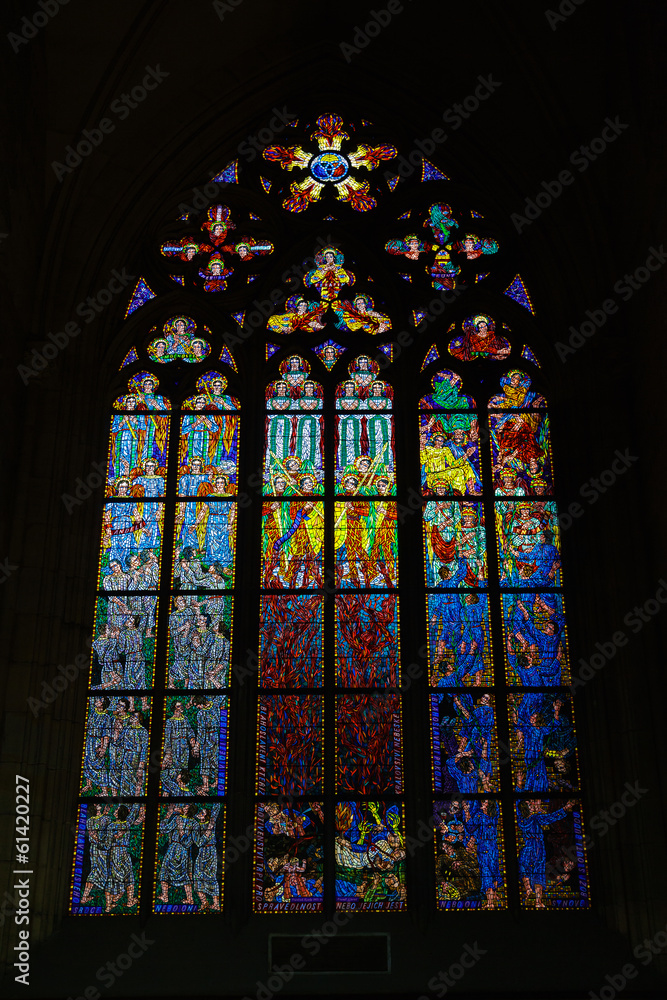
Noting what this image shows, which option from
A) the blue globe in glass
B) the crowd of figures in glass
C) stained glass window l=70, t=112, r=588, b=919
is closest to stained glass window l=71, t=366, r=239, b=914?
stained glass window l=70, t=112, r=588, b=919

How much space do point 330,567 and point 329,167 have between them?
3.70 meters

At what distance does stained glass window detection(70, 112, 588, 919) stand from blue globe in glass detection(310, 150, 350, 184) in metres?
0.03

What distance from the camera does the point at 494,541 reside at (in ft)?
29.1

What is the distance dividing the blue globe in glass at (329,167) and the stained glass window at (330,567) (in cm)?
3

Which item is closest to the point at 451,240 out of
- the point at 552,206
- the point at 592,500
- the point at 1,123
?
the point at 552,206

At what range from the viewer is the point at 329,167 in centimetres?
1044

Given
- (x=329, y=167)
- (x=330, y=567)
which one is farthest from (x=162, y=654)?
(x=329, y=167)

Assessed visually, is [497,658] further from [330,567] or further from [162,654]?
[162,654]

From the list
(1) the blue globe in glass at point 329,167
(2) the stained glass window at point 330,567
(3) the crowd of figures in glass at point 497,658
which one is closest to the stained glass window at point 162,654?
(2) the stained glass window at point 330,567

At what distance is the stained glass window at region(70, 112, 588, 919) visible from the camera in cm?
798

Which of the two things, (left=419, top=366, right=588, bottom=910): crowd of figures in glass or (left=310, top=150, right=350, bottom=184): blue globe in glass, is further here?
(left=310, top=150, right=350, bottom=184): blue globe in glass

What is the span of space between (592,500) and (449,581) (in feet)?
3.81

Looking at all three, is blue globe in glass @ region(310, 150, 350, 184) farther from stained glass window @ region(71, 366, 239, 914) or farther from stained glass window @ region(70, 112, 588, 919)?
stained glass window @ region(71, 366, 239, 914)

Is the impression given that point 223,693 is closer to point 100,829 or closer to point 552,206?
point 100,829
